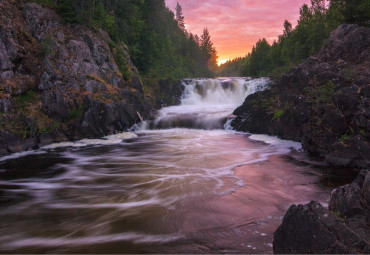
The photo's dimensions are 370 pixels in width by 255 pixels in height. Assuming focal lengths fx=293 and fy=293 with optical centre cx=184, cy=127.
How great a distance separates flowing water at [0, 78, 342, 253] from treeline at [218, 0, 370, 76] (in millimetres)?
10621

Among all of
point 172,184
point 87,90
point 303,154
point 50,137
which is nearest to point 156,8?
point 87,90

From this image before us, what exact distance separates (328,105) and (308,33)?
34.0 meters

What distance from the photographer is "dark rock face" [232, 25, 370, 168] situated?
1059 cm

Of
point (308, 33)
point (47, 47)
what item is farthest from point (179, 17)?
point (47, 47)

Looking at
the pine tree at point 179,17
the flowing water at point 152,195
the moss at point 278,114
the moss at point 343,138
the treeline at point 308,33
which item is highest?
the pine tree at point 179,17

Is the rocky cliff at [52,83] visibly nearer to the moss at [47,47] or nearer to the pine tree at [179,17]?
the moss at [47,47]

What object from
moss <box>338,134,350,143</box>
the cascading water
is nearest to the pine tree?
the cascading water

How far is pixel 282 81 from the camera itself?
1939cm

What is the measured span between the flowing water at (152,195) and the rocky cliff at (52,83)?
3.84 ft

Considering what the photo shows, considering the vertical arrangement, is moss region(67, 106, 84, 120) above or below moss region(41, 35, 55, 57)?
below

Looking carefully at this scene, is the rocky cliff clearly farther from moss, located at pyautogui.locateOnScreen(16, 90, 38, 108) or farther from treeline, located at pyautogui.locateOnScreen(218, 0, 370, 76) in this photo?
treeline, located at pyautogui.locateOnScreen(218, 0, 370, 76)

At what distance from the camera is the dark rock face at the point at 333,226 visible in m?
3.79

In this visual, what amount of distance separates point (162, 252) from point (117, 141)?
1284cm

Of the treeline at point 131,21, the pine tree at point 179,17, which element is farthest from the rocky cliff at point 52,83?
the pine tree at point 179,17
